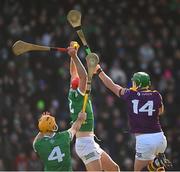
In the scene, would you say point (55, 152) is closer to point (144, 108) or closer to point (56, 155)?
point (56, 155)

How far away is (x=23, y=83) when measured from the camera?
63.4 feet

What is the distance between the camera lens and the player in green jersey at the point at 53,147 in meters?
10.5

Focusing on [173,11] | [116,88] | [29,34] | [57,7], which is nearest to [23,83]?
[29,34]

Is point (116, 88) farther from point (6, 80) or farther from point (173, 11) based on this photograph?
point (173, 11)

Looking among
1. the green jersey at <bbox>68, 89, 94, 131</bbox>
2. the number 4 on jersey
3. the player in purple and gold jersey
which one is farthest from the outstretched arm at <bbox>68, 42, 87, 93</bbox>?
the number 4 on jersey

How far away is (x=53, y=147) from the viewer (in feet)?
34.4

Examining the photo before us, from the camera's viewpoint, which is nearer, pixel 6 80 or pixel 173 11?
pixel 6 80

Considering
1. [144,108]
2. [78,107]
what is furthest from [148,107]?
[78,107]

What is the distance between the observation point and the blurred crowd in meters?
18.1

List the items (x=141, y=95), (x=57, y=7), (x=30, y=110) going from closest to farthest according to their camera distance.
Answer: (x=141, y=95)
(x=30, y=110)
(x=57, y=7)

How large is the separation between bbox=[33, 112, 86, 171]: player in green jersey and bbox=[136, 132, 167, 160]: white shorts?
5.21ft

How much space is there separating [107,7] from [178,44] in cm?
211

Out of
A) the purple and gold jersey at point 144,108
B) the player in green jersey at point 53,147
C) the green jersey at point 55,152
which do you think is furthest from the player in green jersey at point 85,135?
the green jersey at point 55,152

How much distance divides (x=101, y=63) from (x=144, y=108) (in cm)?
816
